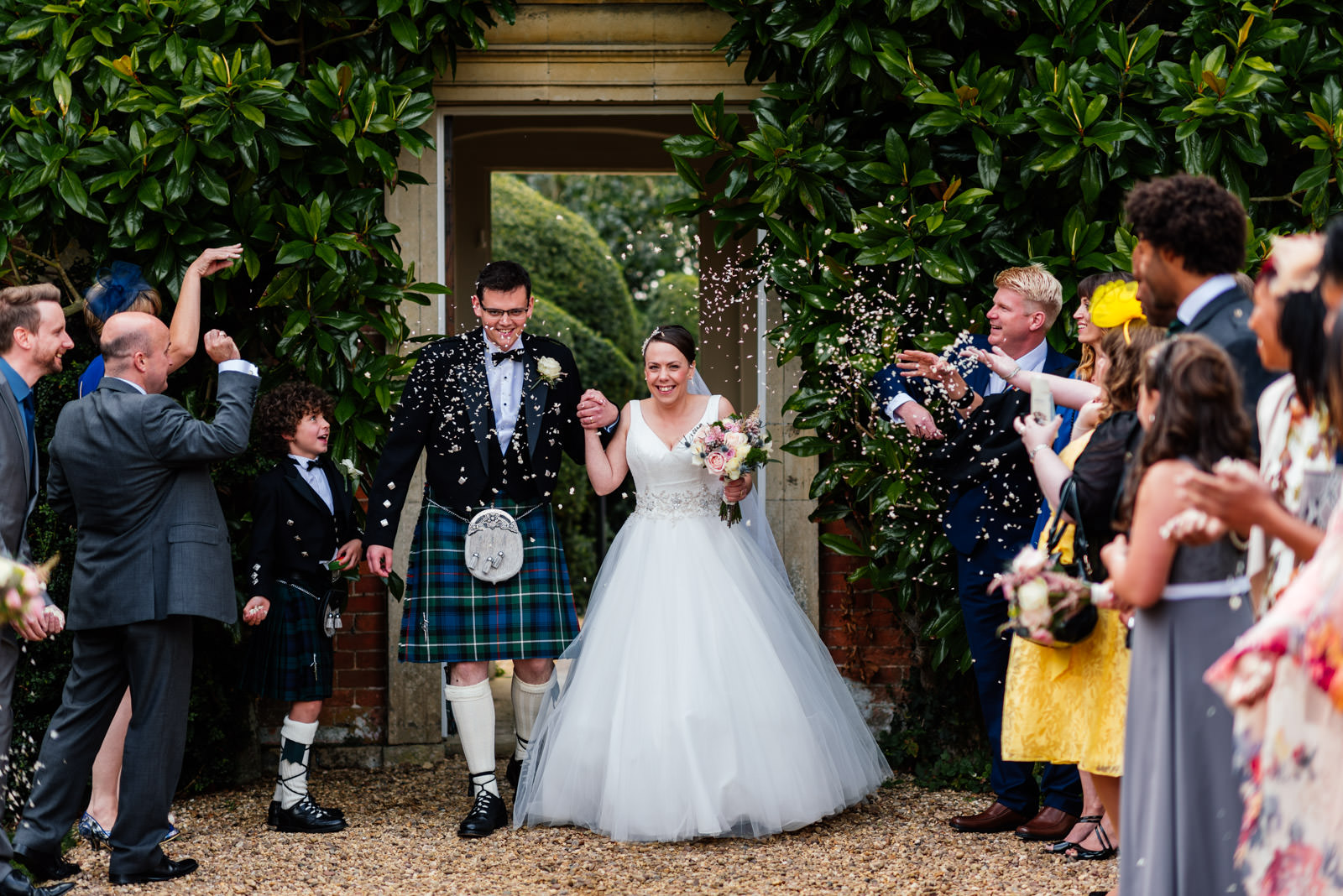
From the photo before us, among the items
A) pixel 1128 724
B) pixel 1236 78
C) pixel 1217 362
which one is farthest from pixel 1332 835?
pixel 1236 78

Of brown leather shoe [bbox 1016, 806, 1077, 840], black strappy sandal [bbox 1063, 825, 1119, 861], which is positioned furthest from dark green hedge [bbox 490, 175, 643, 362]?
black strappy sandal [bbox 1063, 825, 1119, 861]

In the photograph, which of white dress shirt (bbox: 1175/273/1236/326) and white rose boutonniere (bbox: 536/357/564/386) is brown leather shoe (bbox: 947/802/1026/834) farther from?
white dress shirt (bbox: 1175/273/1236/326)

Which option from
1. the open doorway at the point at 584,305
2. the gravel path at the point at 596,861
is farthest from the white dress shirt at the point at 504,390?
the open doorway at the point at 584,305

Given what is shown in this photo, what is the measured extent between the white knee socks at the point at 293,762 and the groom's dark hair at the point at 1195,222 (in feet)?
10.9

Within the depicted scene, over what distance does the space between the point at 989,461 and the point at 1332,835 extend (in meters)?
2.24

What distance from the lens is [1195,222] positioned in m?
2.75

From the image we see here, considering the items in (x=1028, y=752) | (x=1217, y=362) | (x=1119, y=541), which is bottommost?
(x=1028, y=752)

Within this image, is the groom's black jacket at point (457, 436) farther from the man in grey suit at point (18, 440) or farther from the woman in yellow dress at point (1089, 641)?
the woman in yellow dress at point (1089, 641)

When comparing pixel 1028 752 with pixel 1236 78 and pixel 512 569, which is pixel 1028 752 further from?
pixel 1236 78

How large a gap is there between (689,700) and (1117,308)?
1.84 metres

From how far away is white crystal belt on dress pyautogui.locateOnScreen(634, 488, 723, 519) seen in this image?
4.77m

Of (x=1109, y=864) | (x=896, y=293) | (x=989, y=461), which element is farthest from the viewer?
(x=896, y=293)

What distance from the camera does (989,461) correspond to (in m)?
4.41

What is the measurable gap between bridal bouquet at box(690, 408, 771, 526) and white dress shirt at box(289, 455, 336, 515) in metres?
1.35
